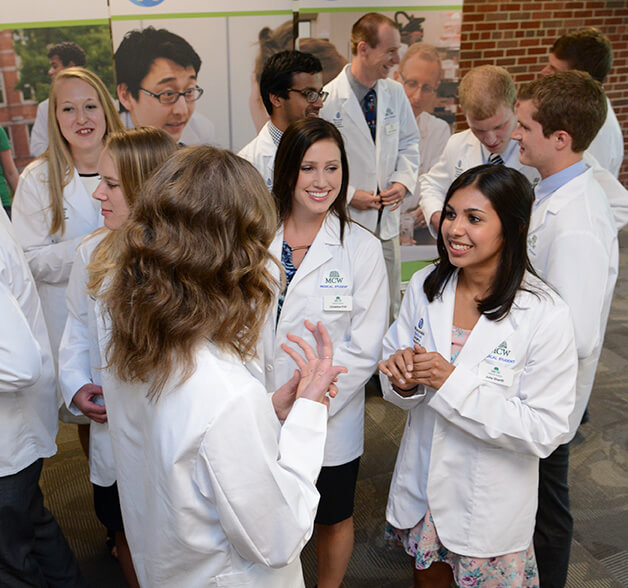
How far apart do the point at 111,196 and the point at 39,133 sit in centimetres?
220

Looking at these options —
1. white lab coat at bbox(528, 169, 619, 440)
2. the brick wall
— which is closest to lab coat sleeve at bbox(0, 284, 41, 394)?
white lab coat at bbox(528, 169, 619, 440)

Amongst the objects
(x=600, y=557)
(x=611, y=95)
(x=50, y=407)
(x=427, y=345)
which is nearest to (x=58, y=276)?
(x=50, y=407)

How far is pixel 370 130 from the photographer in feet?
12.6

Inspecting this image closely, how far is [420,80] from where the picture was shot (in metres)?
4.88

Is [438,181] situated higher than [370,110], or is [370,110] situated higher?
[370,110]

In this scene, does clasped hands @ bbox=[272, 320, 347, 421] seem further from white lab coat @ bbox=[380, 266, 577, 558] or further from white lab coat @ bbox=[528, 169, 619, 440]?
white lab coat @ bbox=[528, 169, 619, 440]

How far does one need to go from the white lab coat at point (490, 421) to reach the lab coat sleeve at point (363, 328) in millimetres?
224

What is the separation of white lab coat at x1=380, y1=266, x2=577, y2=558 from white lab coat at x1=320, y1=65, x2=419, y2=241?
1.99 meters

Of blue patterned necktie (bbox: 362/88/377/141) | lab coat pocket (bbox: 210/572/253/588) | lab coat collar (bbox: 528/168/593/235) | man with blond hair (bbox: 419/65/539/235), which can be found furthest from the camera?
blue patterned necktie (bbox: 362/88/377/141)

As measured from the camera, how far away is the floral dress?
6.07 feet

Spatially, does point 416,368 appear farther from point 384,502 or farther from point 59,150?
point 59,150

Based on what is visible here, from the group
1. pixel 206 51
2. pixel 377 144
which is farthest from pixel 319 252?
pixel 206 51

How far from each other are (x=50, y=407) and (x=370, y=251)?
117cm

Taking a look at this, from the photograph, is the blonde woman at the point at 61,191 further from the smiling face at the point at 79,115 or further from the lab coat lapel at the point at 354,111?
the lab coat lapel at the point at 354,111
